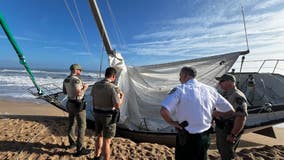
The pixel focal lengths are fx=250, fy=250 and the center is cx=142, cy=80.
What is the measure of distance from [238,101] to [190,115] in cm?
143

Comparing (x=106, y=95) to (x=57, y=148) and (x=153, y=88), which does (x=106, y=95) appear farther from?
(x=153, y=88)

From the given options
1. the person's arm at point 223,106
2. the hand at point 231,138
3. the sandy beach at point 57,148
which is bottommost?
the sandy beach at point 57,148

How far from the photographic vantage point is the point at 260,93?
869 centimetres

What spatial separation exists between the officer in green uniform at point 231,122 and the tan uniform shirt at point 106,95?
5.92 feet

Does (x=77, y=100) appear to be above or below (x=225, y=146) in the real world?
above

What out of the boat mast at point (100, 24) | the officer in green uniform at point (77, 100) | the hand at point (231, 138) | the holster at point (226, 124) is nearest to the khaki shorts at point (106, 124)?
the officer in green uniform at point (77, 100)

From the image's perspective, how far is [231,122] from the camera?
4.07 metres

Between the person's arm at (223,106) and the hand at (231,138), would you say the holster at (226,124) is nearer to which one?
the hand at (231,138)

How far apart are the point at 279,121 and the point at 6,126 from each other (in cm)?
783

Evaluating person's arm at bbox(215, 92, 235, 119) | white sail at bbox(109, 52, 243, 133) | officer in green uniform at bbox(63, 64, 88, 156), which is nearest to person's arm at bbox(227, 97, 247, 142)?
person's arm at bbox(215, 92, 235, 119)

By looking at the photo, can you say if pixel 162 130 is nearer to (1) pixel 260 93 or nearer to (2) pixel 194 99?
(1) pixel 260 93

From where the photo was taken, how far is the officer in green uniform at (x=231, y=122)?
3.74m

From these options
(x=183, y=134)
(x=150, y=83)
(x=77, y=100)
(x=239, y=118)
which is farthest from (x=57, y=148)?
(x=239, y=118)

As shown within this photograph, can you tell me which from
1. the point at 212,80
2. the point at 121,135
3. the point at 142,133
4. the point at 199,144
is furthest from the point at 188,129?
the point at 212,80
